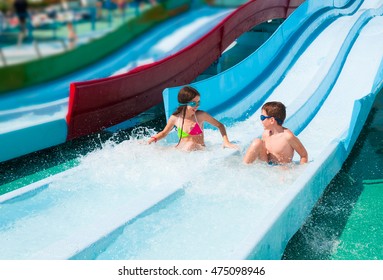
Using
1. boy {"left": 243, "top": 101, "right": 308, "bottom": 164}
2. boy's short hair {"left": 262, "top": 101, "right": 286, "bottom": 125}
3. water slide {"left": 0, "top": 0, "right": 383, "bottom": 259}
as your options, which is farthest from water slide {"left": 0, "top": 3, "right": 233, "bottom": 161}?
boy's short hair {"left": 262, "top": 101, "right": 286, "bottom": 125}

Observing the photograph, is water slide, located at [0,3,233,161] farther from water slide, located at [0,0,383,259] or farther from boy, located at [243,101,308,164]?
boy, located at [243,101,308,164]

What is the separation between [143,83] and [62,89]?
928mm

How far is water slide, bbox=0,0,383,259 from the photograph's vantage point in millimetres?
2877

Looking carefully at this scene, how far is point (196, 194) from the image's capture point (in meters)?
3.52

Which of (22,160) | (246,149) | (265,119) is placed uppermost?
(265,119)

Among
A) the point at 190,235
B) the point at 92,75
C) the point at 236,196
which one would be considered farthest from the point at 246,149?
the point at 92,75

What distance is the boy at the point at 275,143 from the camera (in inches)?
149

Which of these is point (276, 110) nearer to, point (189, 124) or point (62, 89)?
point (189, 124)

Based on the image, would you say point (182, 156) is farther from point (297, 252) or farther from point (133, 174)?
point (297, 252)

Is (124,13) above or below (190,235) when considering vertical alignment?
above

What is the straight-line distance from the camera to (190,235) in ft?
9.95

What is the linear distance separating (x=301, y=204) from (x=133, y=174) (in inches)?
53.3

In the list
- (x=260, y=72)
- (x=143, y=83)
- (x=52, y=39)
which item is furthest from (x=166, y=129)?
(x=260, y=72)

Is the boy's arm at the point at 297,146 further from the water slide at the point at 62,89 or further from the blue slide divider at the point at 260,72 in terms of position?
the water slide at the point at 62,89
